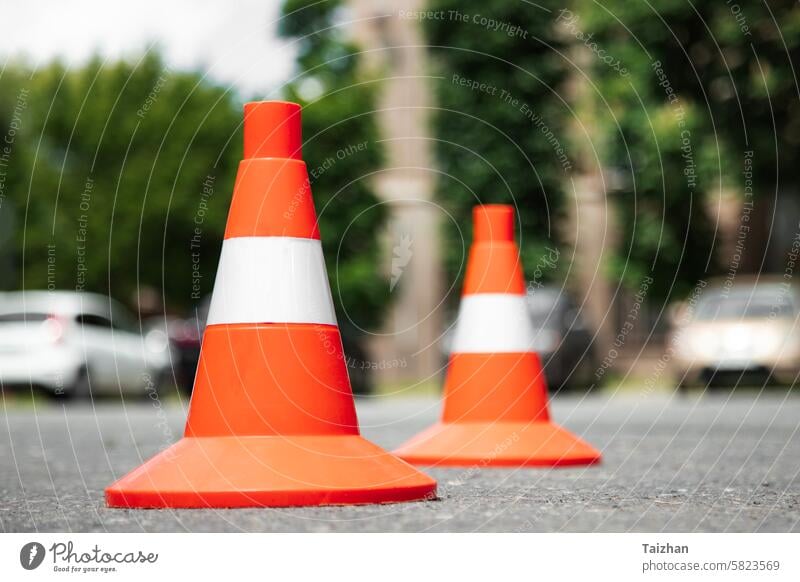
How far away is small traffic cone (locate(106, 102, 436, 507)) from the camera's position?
452 centimetres

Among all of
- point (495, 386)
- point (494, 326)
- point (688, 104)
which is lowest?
point (495, 386)

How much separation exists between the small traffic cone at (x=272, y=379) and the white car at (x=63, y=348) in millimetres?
12063

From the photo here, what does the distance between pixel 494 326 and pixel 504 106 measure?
24.7 m

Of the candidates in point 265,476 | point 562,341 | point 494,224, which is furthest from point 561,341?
point 265,476

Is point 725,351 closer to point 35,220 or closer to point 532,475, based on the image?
point 532,475

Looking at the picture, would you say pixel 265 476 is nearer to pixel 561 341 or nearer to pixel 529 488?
pixel 529 488

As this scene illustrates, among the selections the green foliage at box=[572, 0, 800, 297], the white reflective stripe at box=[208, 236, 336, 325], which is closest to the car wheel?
the green foliage at box=[572, 0, 800, 297]

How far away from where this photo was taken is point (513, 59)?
104ft

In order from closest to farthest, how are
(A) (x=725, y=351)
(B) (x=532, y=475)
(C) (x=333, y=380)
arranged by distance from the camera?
(C) (x=333, y=380)
(B) (x=532, y=475)
(A) (x=725, y=351)

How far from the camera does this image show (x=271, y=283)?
4.81 metres

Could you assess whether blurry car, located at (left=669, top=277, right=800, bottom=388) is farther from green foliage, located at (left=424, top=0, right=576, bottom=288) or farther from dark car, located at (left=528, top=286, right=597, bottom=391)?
green foliage, located at (left=424, top=0, right=576, bottom=288)

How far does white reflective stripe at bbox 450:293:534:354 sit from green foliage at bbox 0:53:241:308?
83.2 ft

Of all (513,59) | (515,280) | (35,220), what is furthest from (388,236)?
(515,280)
